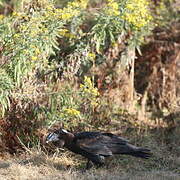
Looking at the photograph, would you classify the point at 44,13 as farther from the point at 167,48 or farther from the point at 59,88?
the point at 167,48

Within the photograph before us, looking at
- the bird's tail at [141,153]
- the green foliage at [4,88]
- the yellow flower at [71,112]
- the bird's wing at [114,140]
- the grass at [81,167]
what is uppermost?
the green foliage at [4,88]

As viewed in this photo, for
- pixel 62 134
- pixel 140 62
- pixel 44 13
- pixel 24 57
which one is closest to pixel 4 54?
pixel 24 57

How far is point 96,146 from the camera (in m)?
6.96

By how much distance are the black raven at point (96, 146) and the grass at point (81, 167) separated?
0.26 m

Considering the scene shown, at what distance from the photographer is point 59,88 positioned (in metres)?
8.48

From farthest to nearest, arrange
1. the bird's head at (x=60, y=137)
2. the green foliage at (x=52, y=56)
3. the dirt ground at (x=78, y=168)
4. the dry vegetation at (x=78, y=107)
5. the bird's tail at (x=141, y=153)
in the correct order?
1. the green foliage at (x=52, y=56)
2. the dry vegetation at (x=78, y=107)
3. the bird's head at (x=60, y=137)
4. the bird's tail at (x=141, y=153)
5. the dirt ground at (x=78, y=168)

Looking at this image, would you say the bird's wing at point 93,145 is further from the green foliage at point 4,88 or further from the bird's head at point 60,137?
the green foliage at point 4,88

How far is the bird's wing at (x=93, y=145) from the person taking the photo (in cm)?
692

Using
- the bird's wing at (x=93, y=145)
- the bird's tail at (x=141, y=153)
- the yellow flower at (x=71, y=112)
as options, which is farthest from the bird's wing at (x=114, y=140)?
the yellow flower at (x=71, y=112)

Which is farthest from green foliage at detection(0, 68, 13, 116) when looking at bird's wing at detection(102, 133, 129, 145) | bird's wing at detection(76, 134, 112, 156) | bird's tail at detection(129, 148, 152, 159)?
bird's tail at detection(129, 148, 152, 159)

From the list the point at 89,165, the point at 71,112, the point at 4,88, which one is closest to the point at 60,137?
the point at 89,165

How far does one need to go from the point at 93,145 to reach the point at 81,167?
27.3 inches

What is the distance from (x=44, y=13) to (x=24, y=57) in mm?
1195

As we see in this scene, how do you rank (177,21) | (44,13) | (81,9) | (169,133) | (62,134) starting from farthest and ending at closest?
(177,21) < (169,133) < (81,9) < (44,13) < (62,134)
